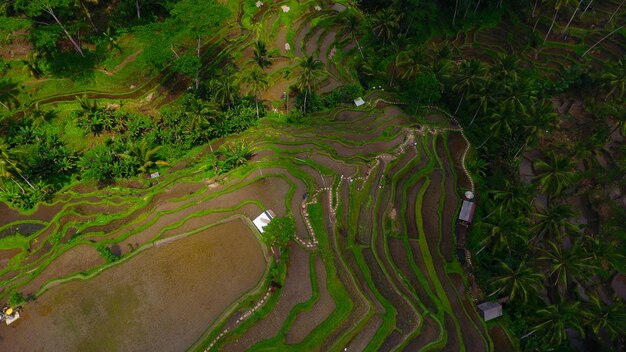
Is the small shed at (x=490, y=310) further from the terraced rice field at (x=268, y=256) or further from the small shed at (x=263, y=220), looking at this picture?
the small shed at (x=263, y=220)

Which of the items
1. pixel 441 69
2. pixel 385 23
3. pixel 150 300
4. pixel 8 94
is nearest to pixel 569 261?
pixel 441 69

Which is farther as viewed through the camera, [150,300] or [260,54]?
[260,54]

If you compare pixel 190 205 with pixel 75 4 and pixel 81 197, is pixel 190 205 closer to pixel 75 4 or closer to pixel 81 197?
A: pixel 81 197

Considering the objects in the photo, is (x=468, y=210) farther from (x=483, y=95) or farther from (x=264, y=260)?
(x=264, y=260)

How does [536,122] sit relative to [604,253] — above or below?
above

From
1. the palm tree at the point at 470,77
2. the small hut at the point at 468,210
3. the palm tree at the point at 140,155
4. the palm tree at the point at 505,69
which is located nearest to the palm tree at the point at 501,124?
the palm tree at the point at 470,77

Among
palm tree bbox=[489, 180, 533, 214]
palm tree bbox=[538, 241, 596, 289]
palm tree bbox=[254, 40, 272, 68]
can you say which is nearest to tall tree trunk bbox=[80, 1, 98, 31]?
palm tree bbox=[254, 40, 272, 68]
